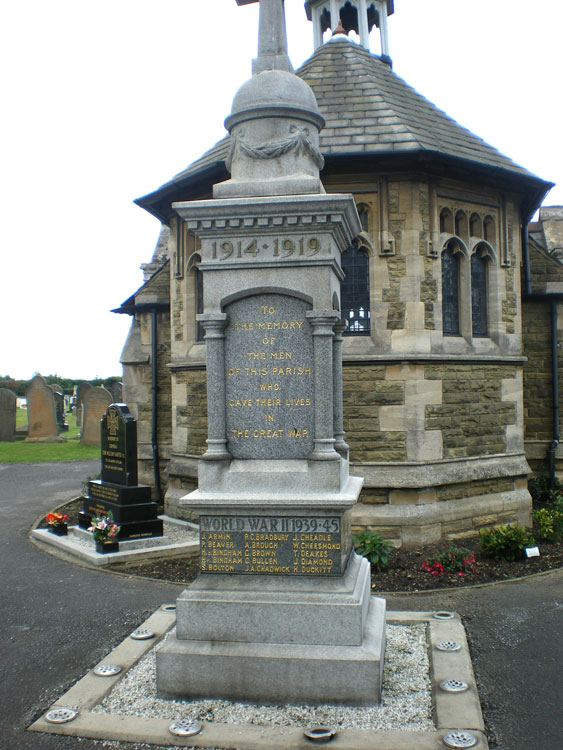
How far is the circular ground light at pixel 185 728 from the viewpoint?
4.26 meters

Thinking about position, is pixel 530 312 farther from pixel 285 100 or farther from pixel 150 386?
pixel 285 100

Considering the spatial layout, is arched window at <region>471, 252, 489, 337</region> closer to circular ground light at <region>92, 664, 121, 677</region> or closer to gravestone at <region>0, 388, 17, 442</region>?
circular ground light at <region>92, 664, 121, 677</region>

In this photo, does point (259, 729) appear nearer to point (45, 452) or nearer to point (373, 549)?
point (373, 549)

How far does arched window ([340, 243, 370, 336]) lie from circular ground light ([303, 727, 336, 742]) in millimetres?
7274

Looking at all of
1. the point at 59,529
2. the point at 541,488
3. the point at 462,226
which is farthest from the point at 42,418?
the point at 462,226

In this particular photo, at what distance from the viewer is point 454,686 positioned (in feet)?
15.8

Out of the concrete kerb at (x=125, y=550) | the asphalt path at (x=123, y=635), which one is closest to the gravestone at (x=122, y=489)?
the concrete kerb at (x=125, y=550)

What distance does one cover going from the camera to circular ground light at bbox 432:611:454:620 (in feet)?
20.8

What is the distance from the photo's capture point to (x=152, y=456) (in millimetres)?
14562

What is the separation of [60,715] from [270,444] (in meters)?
2.41

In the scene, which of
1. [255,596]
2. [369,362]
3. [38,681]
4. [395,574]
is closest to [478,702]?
[255,596]

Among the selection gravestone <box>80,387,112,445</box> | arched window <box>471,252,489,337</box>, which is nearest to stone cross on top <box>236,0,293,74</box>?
arched window <box>471,252,489,337</box>

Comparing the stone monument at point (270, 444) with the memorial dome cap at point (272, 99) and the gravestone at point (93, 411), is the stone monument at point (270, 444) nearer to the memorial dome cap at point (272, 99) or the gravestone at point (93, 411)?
the memorial dome cap at point (272, 99)

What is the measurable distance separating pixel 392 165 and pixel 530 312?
4.94 m
